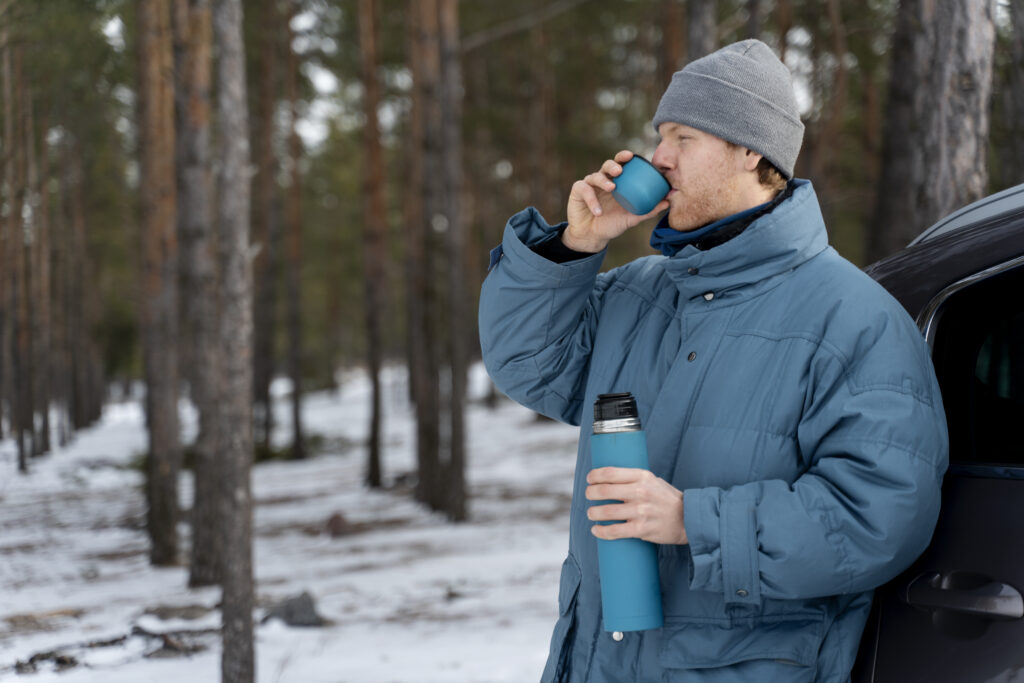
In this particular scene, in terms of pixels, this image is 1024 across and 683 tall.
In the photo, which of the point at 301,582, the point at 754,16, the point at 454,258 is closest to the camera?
the point at 754,16

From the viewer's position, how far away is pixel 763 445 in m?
1.83

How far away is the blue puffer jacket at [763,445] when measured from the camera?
1697 mm

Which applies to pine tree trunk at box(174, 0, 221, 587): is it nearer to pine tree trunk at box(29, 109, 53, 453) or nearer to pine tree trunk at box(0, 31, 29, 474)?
pine tree trunk at box(29, 109, 53, 453)

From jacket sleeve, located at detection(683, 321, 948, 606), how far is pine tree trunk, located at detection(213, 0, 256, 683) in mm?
4102

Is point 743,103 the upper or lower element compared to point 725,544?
upper

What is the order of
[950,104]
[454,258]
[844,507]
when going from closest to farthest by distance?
[844,507]
[950,104]
[454,258]

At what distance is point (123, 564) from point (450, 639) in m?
5.08

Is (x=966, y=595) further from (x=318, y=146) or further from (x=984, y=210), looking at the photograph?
(x=318, y=146)

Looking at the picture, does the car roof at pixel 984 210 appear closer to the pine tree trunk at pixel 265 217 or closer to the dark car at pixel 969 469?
the dark car at pixel 969 469

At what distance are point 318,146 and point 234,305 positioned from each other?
82.2 feet

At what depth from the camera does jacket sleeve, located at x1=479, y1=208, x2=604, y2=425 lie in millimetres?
2168

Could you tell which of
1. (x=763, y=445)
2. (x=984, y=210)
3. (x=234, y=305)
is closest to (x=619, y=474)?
(x=763, y=445)

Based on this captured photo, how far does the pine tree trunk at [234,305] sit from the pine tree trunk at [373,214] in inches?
374

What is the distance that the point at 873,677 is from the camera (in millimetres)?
1829
